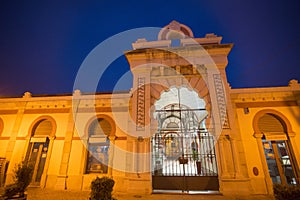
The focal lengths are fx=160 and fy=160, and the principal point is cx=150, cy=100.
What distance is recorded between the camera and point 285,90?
8867mm

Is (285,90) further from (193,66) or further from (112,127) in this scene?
(112,127)

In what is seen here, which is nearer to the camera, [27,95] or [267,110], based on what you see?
[267,110]

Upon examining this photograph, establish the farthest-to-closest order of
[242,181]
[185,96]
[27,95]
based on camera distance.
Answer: [185,96], [27,95], [242,181]

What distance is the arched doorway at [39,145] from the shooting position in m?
9.41

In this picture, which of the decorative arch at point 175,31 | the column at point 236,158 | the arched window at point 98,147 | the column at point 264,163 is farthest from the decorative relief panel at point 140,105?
the column at point 264,163

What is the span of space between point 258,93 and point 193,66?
3917 millimetres

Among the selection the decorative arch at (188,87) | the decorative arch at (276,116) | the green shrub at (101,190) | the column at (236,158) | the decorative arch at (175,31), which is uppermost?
the decorative arch at (175,31)

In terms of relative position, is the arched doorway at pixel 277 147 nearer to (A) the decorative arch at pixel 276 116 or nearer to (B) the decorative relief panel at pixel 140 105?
(A) the decorative arch at pixel 276 116

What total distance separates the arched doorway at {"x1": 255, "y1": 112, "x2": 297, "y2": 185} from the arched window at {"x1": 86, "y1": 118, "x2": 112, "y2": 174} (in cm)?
828

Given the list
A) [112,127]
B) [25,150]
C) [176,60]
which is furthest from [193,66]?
[25,150]

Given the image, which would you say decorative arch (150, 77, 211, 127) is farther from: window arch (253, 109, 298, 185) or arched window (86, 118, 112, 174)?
arched window (86, 118, 112, 174)

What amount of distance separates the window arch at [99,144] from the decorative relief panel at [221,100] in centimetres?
600

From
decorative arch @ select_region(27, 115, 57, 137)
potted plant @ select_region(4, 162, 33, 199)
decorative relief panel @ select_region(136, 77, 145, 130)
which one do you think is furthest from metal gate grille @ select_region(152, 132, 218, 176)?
decorative arch @ select_region(27, 115, 57, 137)

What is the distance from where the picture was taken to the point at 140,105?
886 centimetres
